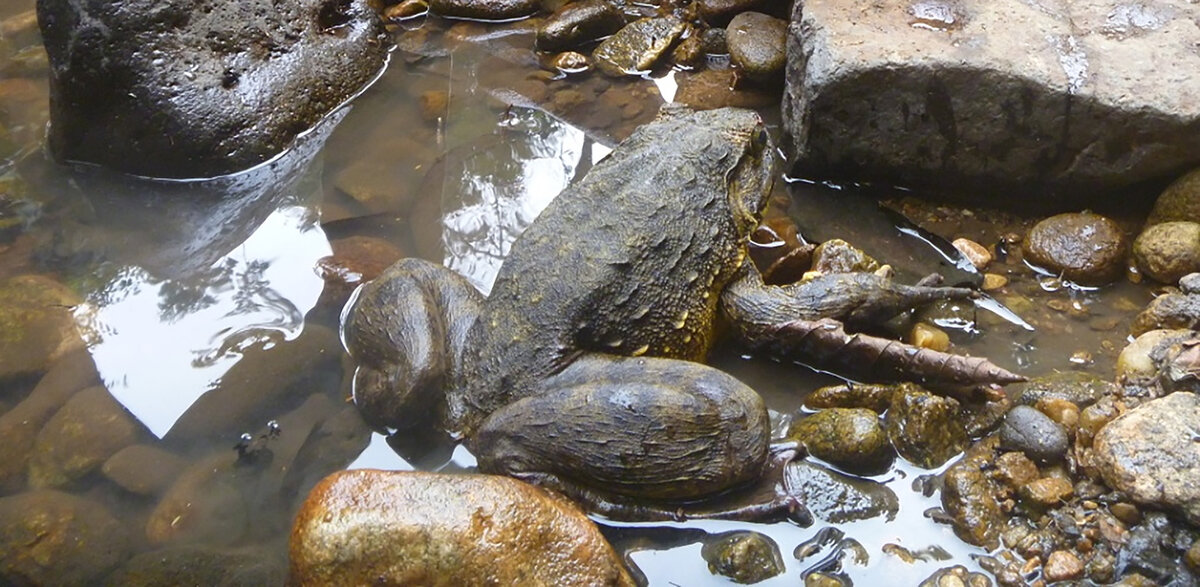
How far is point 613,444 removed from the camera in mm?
3574

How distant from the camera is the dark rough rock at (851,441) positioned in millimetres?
3941

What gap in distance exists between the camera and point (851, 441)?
155 inches

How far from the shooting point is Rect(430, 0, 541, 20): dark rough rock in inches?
287

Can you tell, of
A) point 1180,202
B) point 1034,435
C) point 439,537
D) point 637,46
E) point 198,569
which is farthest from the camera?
point 637,46

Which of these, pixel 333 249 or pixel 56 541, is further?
pixel 333 249

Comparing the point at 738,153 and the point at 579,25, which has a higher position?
the point at 738,153

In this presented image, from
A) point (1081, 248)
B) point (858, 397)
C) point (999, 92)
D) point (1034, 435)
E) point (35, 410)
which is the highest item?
point (999, 92)

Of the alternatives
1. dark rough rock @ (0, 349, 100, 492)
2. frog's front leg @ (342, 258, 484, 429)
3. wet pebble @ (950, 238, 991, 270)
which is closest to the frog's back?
frog's front leg @ (342, 258, 484, 429)

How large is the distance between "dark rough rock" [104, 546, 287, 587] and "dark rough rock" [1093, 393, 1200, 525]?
3.37 metres

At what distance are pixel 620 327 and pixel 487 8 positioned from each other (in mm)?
4182

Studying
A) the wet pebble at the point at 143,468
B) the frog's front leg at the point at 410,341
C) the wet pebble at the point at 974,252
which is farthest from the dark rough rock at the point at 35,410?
the wet pebble at the point at 974,252

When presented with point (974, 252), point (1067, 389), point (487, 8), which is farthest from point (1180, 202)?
point (487, 8)

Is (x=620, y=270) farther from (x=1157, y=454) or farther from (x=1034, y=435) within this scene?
(x=1157, y=454)

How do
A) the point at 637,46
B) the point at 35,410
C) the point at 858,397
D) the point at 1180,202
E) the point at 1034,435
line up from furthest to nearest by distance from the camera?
the point at 637,46, the point at 1180,202, the point at 35,410, the point at 858,397, the point at 1034,435
